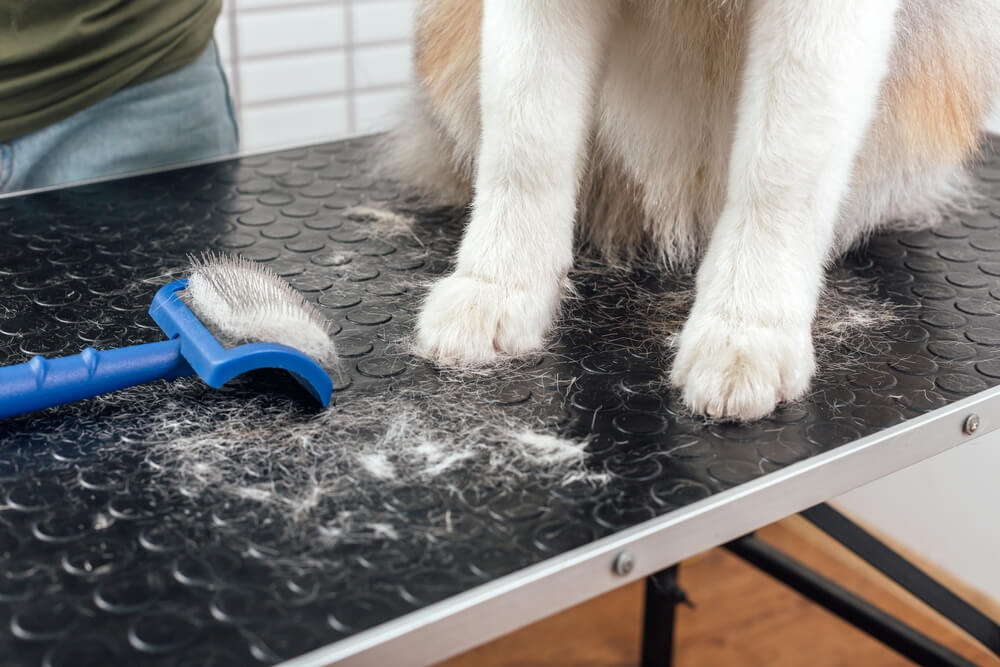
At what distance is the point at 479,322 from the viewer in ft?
2.89

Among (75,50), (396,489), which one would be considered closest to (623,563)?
(396,489)

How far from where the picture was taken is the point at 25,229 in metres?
1.12

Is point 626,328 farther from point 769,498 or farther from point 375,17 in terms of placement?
point 375,17

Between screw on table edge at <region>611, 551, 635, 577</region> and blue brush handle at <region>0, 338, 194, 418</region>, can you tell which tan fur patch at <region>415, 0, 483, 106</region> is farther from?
screw on table edge at <region>611, 551, 635, 577</region>

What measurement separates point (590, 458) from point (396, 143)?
695 mm

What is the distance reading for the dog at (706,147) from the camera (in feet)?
2.77

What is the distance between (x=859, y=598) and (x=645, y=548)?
0.71 meters

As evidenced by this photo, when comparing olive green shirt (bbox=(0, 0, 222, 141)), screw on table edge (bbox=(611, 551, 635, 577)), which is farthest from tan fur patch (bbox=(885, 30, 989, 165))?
olive green shirt (bbox=(0, 0, 222, 141))

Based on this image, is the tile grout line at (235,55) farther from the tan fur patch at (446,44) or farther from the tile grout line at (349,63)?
the tan fur patch at (446,44)

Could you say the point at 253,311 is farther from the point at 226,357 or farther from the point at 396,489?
the point at 396,489

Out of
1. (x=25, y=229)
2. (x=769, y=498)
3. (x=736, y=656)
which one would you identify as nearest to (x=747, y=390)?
(x=769, y=498)

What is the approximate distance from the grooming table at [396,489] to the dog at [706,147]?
49mm

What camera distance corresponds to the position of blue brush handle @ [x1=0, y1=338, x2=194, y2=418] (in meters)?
0.74

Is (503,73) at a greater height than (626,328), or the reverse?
(503,73)
